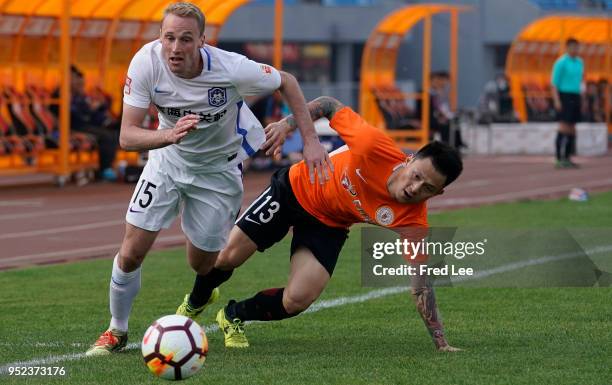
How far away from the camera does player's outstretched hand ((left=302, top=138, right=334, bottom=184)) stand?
7.21 m

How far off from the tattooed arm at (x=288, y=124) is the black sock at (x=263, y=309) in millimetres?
1003

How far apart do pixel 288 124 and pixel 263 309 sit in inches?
46.6

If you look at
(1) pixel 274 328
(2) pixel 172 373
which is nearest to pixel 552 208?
(1) pixel 274 328

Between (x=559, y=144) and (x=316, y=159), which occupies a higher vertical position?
(x=316, y=159)

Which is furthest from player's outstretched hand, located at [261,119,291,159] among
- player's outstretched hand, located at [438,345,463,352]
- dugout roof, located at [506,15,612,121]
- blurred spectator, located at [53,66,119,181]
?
dugout roof, located at [506,15,612,121]

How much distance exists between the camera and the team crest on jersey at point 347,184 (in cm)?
763

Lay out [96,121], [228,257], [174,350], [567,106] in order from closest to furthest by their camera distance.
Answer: [174,350]
[228,257]
[96,121]
[567,106]

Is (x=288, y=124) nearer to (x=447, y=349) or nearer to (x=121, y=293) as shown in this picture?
(x=121, y=293)

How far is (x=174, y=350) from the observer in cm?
634

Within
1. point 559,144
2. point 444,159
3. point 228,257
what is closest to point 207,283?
point 228,257

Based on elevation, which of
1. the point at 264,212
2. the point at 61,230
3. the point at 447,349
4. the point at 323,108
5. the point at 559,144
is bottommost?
the point at 559,144

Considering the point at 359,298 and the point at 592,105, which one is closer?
the point at 359,298

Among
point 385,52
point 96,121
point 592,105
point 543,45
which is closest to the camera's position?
point 96,121

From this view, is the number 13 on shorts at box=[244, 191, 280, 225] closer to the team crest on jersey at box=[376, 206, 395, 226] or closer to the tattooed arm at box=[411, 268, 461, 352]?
the team crest on jersey at box=[376, 206, 395, 226]
